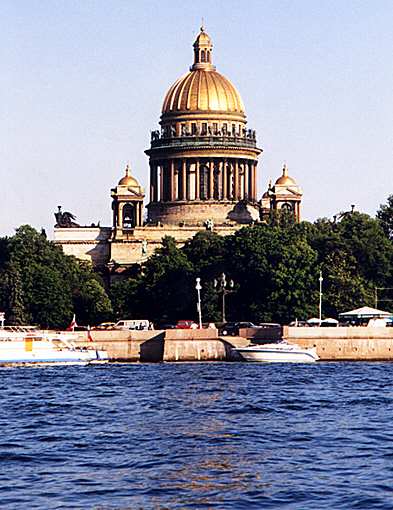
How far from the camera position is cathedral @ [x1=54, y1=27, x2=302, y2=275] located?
163500 millimetres

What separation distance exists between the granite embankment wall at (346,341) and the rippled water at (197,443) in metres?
22.2

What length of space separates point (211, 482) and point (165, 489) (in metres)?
1.60

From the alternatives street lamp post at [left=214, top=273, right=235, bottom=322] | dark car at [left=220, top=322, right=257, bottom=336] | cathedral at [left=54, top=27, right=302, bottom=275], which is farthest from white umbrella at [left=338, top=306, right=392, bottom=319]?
cathedral at [left=54, top=27, right=302, bottom=275]

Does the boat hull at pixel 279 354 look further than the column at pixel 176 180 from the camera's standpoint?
No

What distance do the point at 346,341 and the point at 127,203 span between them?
58663 millimetres

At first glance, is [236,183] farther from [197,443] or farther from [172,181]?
[197,443]

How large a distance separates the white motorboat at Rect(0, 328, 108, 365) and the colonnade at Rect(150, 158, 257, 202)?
63.0 metres

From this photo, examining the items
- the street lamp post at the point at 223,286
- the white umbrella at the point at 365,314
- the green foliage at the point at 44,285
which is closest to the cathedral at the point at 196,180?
the green foliage at the point at 44,285

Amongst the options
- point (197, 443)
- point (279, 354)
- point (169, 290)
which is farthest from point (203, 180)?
point (197, 443)

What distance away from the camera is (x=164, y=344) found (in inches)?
4267

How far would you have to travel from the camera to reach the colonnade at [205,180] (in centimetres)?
16950

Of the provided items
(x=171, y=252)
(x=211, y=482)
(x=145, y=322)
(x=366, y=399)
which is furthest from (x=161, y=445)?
(x=171, y=252)

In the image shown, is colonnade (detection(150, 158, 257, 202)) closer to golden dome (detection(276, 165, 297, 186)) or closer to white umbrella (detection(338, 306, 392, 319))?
golden dome (detection(276, 165, 297, 186))

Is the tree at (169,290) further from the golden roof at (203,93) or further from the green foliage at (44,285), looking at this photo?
the golden roof at (203,93)
